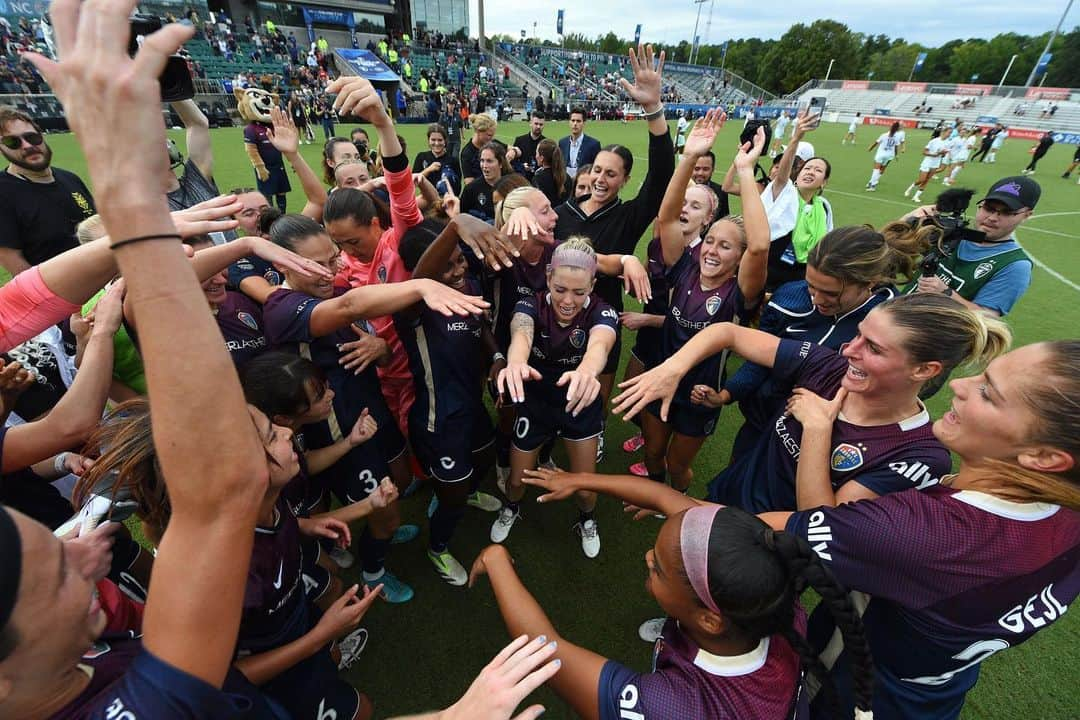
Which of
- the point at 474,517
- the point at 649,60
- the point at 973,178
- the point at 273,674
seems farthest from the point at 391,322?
the point at 973,178

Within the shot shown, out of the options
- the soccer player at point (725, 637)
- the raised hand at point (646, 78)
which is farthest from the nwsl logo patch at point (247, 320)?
the raised hand at point (646, 78)

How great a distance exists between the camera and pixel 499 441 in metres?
4.09

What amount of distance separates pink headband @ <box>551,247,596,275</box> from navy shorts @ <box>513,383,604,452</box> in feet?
2.75

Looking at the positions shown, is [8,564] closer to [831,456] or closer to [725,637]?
[725,637]

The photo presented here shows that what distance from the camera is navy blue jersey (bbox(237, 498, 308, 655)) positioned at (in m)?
1.75

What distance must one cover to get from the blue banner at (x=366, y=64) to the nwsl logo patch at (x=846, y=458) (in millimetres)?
38901

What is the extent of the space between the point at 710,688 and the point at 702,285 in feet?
8.77

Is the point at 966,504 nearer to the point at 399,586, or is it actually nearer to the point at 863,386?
the point at 863,386

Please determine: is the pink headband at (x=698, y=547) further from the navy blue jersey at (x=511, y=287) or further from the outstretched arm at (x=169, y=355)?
the navy blue jersey at (x=511, y=287)

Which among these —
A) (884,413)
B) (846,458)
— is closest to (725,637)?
(846,458)

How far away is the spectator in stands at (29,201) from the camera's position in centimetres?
412

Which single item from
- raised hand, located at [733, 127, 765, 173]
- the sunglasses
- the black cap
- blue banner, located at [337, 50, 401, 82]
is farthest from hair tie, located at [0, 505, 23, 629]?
blue banner, located at [337, 50, 401, 82]

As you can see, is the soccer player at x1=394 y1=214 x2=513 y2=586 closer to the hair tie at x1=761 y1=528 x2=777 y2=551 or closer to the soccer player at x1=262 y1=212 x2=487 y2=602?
the soccer player at x1=262 y1=212 x2=487 y2=602

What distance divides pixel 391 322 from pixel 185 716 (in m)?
2.54
